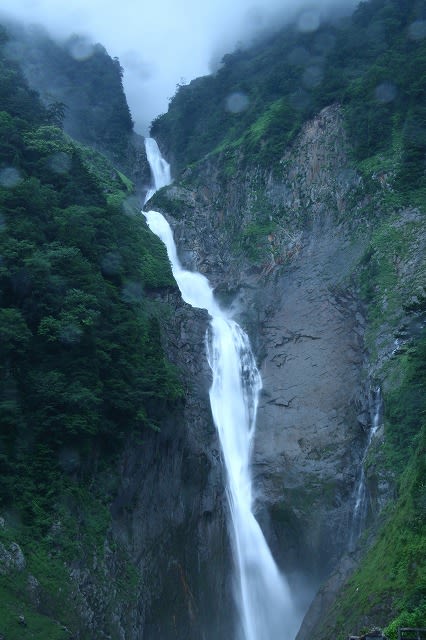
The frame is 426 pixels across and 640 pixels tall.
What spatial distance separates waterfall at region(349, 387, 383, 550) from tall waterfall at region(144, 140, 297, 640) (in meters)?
3.52

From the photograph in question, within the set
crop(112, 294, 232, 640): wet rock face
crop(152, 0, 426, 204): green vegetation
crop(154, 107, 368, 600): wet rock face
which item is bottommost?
crop(112, 294, 232, 640): wet rock face

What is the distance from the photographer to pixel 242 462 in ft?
91.8

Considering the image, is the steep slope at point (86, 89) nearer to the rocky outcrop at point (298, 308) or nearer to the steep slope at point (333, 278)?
the steep slope at point (333, 278)

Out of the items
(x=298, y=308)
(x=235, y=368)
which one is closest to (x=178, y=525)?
(x=235, y=368)

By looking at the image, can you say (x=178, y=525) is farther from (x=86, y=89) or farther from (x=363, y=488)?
(x=86, y=89)

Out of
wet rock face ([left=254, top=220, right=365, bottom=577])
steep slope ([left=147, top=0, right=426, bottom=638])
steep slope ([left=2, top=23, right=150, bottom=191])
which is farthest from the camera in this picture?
steep slope ([left=2, top=23, right=150, bottom=191])

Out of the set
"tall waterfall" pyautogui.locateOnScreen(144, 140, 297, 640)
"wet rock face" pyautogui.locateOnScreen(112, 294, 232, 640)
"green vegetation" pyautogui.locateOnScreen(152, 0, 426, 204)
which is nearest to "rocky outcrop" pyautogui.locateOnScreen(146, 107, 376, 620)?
"tall waterfall" pyautogui.locateOnScreen(144, 140, 297, 640)

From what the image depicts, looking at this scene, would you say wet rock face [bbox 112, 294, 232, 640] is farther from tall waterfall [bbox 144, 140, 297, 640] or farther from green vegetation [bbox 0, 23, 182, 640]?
green vegetation [bbox 0, 23, 182, 640]

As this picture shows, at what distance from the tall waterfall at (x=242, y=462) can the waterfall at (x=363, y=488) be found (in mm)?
3521

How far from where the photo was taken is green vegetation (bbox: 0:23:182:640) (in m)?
15.1

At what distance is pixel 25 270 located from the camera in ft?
60.8

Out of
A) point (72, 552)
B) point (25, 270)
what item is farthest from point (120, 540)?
point (25, 270)

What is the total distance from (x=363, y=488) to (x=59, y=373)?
13.0m

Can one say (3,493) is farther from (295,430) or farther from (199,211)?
(199,211)
